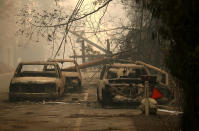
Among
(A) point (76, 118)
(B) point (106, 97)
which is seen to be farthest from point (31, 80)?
(A) point (76, 118)

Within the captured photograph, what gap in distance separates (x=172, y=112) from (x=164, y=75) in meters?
6.54

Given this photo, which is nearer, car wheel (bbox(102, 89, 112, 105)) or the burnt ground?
the burnt ground

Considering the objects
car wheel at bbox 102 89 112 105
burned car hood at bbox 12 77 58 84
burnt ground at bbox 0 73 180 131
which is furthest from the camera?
burned car hood at bbox 12 77 58 84

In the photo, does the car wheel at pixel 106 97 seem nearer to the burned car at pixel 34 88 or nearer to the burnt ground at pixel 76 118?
the burnt ground at pixel 76 118

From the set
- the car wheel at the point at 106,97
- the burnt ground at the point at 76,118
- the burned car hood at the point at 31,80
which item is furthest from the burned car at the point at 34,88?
the car wheel at the point at 106,97

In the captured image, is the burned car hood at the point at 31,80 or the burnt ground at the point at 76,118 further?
the burned car hood at the point at 31,80

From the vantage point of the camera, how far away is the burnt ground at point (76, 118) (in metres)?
9.65

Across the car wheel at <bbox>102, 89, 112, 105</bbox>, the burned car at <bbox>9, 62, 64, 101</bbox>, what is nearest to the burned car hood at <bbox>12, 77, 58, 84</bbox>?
the burned car at <bbox>9, 62, 64, 101</bbox>

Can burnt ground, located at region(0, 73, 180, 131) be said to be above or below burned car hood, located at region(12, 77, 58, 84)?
below

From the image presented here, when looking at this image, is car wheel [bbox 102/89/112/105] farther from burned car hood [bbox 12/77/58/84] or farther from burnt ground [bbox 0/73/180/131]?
burned car hood [bbox 12/77/58/84]

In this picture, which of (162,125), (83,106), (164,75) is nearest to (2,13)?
(164,75)

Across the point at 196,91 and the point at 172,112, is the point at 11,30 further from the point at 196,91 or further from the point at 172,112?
the point at 196,91

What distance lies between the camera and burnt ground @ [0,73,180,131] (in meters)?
9.65

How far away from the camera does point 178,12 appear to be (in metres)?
6.20
